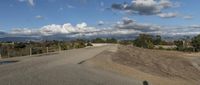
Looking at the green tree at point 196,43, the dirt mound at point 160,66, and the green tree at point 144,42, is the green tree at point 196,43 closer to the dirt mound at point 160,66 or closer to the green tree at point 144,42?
the green tree at point 144,42

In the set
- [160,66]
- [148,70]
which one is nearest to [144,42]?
[160,66]

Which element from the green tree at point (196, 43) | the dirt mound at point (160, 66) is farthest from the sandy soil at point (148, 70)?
the green tree at point (196, 43)

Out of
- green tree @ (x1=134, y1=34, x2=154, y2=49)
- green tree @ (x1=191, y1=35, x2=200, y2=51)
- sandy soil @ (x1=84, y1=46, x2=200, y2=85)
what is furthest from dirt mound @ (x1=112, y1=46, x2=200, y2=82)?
green tree @ (x1=134, y1=34, x2=154, y2=49)

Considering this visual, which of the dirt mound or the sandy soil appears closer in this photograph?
the sandy soil

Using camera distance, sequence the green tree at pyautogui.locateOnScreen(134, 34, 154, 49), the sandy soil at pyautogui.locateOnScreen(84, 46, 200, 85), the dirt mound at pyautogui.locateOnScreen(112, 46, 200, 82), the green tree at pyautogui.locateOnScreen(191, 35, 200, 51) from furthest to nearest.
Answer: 1. the green tree at pyautogui.locateOnScreen(134, 34, 154, 49)
2. the green tree at pyautogui.locateOnScreen(191, 35, 200, 51)
3. the dirt mound at pyautogui.locateOnScreen(112, 46, 200, 82)
4. the sandy soil at pyautogui.locateOnScreen(84, 46, 200, 85)

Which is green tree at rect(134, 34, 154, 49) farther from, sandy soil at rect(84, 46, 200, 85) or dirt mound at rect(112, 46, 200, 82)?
sandy soil at rect(84, 46, 200, 85)

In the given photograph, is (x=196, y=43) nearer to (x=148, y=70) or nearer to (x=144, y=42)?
(x=144, y=42)

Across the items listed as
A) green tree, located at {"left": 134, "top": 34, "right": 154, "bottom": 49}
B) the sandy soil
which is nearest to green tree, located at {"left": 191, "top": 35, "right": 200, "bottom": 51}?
green tree, located at {"left": 134, "top": 34, "right": 154, "bottom": 49}

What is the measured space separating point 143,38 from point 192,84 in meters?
121

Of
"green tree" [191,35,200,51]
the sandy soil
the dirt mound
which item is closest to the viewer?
the sandy soil

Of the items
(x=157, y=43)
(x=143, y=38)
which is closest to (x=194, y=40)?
(x=143, y=38)

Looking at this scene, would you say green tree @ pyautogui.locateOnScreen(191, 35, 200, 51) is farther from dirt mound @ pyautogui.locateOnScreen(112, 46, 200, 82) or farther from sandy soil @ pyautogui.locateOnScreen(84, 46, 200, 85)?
sandy soil @ pyautogui.locateOnScreen(84, 46, 200, 85)

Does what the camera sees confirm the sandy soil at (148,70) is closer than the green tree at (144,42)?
Yes

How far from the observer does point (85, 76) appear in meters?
20.1
